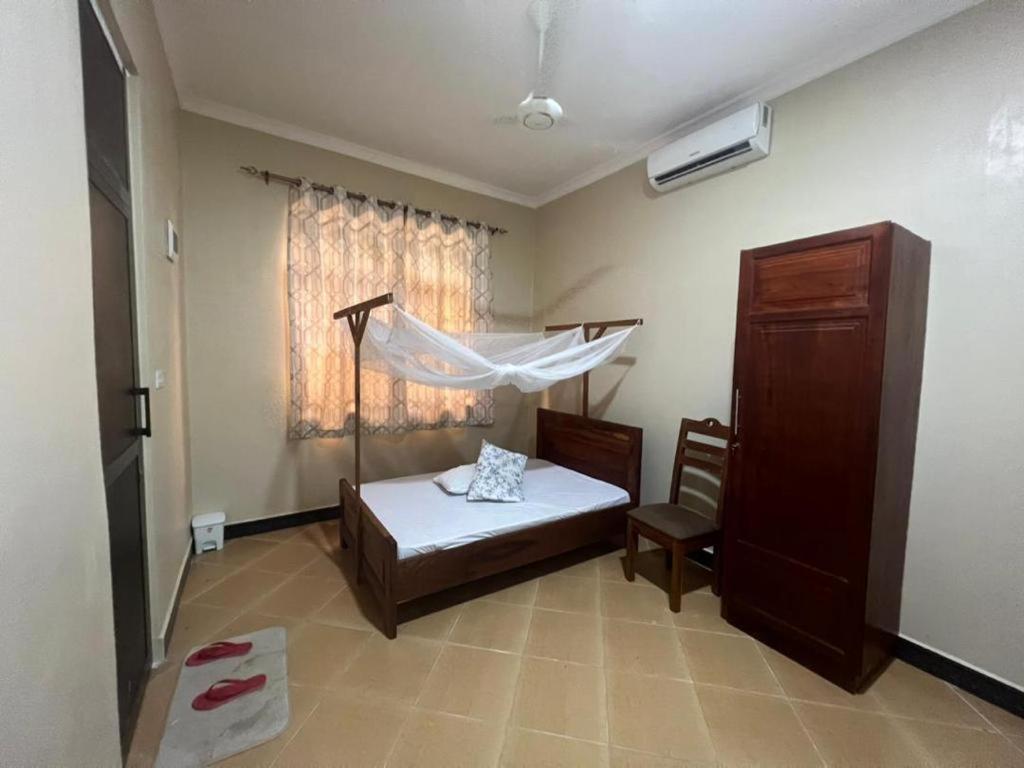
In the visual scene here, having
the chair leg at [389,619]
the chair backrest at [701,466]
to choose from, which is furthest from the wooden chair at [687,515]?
the chair leg at [389,619]

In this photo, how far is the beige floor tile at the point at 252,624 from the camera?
1945 millimetres

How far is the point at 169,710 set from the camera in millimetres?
1524

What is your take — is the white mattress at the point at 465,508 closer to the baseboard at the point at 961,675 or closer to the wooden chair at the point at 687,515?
the wooden chair at the point at 687,515

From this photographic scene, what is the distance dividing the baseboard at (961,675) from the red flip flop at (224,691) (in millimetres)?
2817

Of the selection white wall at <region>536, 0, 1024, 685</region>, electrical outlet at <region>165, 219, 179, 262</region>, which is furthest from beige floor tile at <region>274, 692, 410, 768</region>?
white wall at <region>536, 0, 1024, 685</region>

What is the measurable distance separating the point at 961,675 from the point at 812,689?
650 millimetres

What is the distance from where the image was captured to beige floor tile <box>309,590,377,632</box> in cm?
204

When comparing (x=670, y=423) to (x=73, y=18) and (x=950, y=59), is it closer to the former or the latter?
(x=950, y=59)

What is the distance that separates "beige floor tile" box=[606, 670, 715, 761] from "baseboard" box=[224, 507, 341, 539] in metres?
2.27

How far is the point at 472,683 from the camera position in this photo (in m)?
1.71

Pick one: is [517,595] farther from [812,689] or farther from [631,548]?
[812,689]

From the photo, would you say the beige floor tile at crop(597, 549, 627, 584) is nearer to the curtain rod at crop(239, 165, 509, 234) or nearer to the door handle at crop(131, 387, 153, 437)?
the door handle at crop(131, 387, 153, 437)

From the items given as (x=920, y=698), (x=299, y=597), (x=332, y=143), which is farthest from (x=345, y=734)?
(x=332, y=143)

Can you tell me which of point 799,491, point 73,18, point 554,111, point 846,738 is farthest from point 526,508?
point 73,18
